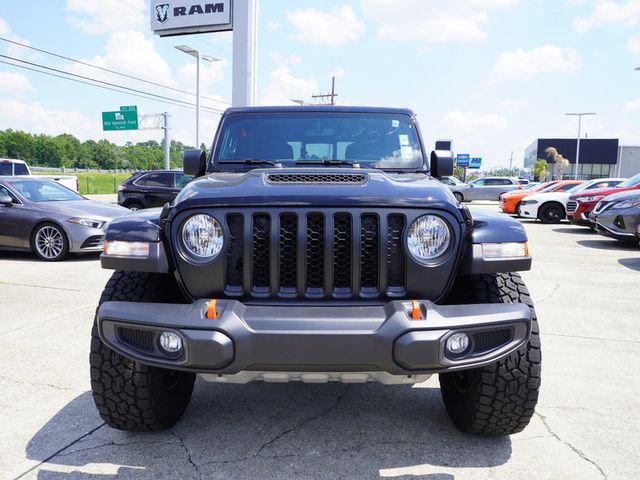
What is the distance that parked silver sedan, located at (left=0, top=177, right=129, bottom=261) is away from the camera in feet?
27.0

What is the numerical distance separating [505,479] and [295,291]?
4.27 ft

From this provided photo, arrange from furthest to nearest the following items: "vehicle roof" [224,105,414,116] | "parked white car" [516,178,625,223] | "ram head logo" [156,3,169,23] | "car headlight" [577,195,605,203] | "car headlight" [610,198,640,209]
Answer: "ram head logo" [156,3,169,23]
"parked white car" [516,178,625,223]
"car headlight" [577,195,605,203]
"car headlight" [610,198,640,209]
"vehicle roof" [224,105,414,116]

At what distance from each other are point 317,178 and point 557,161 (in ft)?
223

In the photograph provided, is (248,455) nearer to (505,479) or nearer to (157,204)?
(505,479)

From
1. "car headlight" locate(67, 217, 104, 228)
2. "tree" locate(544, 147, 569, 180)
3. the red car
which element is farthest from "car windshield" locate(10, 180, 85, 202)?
"tree" locate(544, 147, 569, 180)

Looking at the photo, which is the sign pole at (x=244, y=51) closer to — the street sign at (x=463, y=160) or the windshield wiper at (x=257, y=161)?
the windshield wiper at (x=257, y=161)

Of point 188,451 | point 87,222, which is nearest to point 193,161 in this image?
point 188,451

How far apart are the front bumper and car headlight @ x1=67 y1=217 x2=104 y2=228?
6.80 m

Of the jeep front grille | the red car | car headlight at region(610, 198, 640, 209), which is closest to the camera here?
the jeep front grille

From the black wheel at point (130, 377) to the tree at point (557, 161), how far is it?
6181cm

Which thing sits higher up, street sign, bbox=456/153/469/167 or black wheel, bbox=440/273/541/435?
street sign, bbox=456/153/469/167

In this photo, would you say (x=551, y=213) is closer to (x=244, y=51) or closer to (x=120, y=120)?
(x=244, y=51)

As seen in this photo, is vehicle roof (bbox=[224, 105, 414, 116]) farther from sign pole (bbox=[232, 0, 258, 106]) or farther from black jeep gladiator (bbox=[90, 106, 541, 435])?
sign pole (bbox=[232, 0, 258, 106])

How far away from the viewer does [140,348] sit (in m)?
2.22
